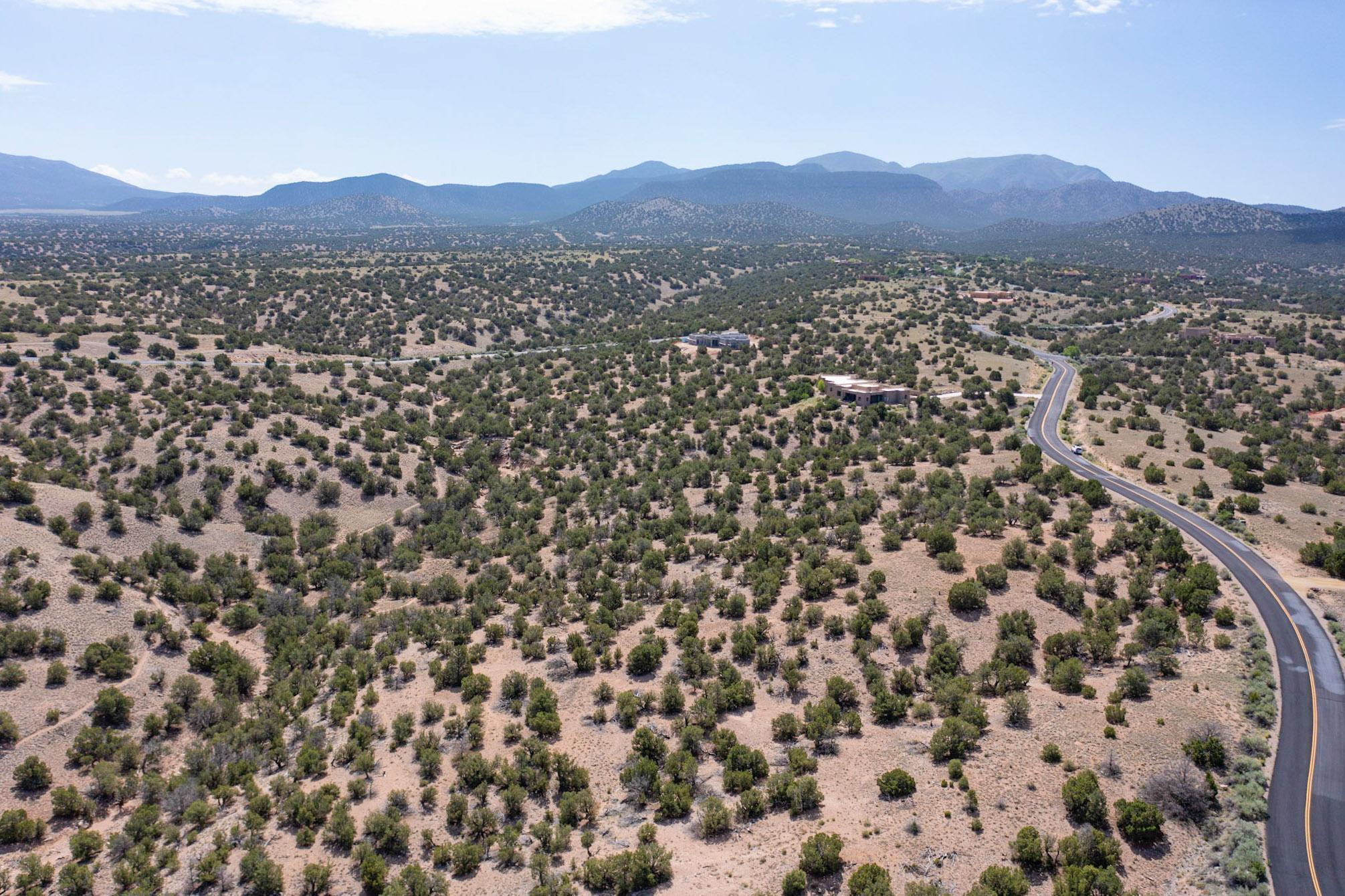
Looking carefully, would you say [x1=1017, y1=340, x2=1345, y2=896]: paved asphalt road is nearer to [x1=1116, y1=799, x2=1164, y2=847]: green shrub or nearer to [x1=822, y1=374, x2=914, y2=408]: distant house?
[x1=1116, y1=799, x2=1164, y2=847]: green shrub

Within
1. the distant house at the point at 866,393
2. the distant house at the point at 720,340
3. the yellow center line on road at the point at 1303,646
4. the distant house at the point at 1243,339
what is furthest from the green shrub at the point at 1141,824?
the distant house at the point at 1243,339

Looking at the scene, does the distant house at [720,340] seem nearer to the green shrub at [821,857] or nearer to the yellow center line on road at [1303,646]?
the yellow center line on road at [1303,646]

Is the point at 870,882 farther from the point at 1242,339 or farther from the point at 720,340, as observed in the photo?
the point at 1242,339

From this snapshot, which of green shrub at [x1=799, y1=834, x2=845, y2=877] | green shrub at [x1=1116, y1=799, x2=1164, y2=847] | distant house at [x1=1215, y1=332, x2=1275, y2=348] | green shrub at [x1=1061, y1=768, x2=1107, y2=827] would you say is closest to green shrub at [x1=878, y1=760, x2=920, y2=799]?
green shrub at [x1=799, y1=834, x2=845, y2=877]

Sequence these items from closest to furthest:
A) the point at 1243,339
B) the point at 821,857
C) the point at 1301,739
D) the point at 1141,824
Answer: the point at 821,857
the point at 1141,824
the point at 1301,739
the point at 1243,339

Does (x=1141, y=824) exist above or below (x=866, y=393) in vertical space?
below

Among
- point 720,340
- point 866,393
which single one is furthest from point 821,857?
point 720,340
